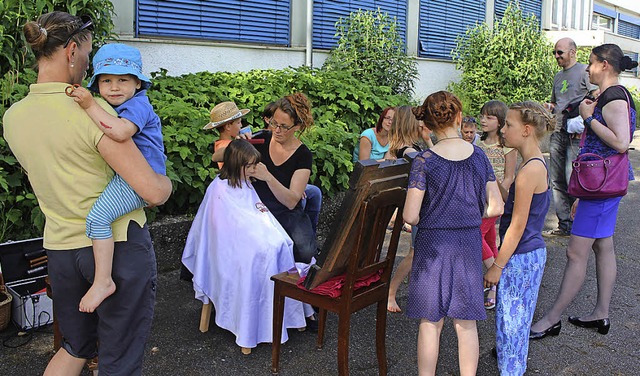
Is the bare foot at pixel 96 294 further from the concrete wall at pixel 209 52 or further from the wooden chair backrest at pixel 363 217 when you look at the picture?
the concrete wall at pixel 209 52

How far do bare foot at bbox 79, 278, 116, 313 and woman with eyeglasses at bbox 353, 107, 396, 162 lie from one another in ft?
12.5

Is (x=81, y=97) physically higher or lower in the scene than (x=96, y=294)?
higher

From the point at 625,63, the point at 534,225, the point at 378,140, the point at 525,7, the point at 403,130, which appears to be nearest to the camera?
the point at 534,225

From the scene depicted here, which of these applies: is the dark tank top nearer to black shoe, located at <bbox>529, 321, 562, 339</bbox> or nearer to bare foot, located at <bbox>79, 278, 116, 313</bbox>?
black shoe, located at <bbox>529, 321, 562, 339</bbox>

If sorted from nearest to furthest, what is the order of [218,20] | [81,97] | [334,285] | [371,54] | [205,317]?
1. [81,97]
2. [334,285]
3. [205,317]
4. [218,20]
5. [371,54]

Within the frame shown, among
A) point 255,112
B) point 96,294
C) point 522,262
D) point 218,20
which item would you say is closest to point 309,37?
point 218,20

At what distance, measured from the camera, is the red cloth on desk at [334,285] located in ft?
11.4

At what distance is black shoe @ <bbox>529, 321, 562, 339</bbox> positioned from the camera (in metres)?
4.27

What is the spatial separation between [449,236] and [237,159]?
153 centimetres

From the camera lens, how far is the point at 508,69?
11672mm

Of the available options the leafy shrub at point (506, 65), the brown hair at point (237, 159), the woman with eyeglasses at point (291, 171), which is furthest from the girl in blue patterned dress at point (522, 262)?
the leafy shrub at point (506, 65)

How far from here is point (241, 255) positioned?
3.93 metres

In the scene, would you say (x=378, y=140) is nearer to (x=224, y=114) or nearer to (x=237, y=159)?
(x=224, y=114)

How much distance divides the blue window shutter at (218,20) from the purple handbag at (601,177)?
5.70 m
